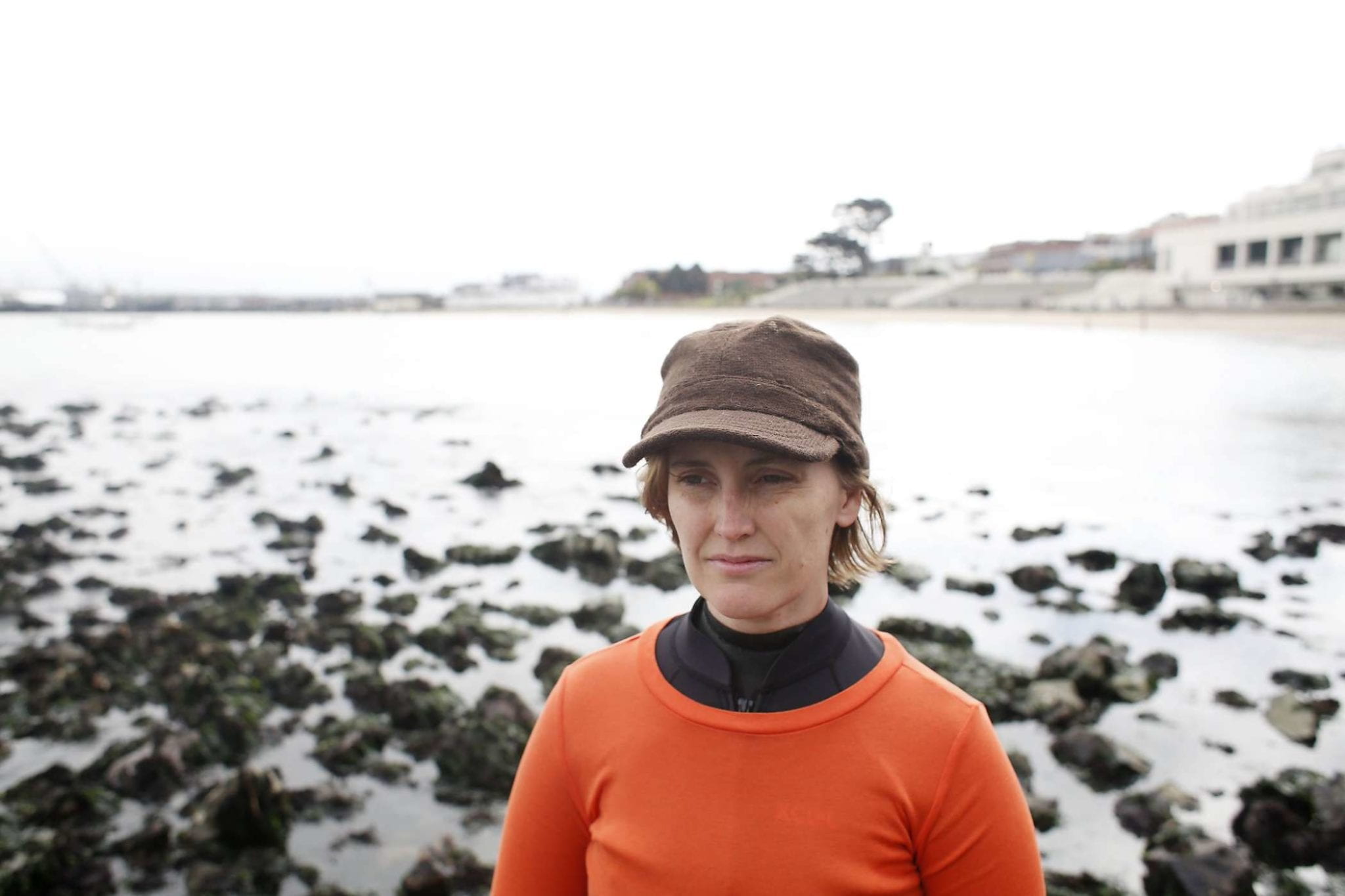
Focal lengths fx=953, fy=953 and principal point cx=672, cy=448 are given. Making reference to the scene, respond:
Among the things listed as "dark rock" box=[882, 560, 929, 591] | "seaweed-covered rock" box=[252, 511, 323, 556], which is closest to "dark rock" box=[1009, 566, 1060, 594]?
"dark rock" box=[882, 560, 929, 591]

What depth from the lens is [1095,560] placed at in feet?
33.5

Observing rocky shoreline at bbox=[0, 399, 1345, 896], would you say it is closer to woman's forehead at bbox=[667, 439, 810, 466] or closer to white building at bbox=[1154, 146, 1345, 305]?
woman's forehead at bbox=[667, 439, 810, 466]

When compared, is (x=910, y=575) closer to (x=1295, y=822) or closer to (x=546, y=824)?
(x=1295, y=822)

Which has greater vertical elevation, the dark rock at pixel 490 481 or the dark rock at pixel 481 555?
the dark rock at pixel 481 555

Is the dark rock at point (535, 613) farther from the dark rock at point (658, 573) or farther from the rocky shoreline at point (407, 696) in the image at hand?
the dark rock at point (658, 573)

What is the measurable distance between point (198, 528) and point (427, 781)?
8.49 meters

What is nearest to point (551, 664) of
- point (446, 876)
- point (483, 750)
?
point (483, 750)

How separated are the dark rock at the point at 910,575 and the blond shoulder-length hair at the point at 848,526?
7471mm

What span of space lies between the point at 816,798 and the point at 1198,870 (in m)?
3.98

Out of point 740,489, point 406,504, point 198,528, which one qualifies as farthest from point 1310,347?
point 740,489

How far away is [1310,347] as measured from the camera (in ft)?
114

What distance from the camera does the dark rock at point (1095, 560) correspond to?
10.1 meters

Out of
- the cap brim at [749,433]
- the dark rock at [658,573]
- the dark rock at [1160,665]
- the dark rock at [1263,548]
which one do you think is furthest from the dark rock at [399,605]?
the dark rock at [1263,548]

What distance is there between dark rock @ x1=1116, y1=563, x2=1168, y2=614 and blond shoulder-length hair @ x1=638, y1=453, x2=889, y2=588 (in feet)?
25.0
